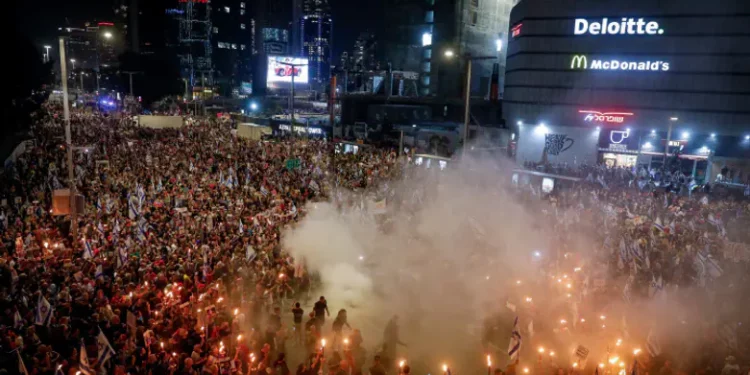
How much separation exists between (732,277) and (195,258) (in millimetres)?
12836

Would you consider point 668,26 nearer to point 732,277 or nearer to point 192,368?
point 732,277

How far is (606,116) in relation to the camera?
33.6 meters

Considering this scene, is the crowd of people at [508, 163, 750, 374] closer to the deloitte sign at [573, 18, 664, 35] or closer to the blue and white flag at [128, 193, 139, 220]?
the blue and white flag at [128, 193, 139, 220]

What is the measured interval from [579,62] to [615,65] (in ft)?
7.25

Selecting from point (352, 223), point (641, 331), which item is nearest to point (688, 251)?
point (641, 331)

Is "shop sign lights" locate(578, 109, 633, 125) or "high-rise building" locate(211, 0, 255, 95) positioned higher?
"high-rise building" locate(211, 0, 255, 95)

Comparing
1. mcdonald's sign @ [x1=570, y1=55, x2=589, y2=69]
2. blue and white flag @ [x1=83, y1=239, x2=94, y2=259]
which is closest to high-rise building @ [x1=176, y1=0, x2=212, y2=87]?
mcdonald's sign @ [x1=570, y1=55, x2=589, y2=69]

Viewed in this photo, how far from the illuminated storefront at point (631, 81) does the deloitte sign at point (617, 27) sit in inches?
2.3

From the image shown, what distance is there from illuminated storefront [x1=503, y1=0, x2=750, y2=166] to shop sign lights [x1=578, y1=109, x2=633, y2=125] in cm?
6

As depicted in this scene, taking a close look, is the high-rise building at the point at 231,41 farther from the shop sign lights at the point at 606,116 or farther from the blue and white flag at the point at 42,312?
the blue and white flag at the point at 42,312

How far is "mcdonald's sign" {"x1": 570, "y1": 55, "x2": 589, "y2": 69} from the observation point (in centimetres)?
3428

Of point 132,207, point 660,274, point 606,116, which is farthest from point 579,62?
point 132,207

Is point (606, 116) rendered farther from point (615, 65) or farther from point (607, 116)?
point (615, 65)

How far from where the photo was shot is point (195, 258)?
1248cm
